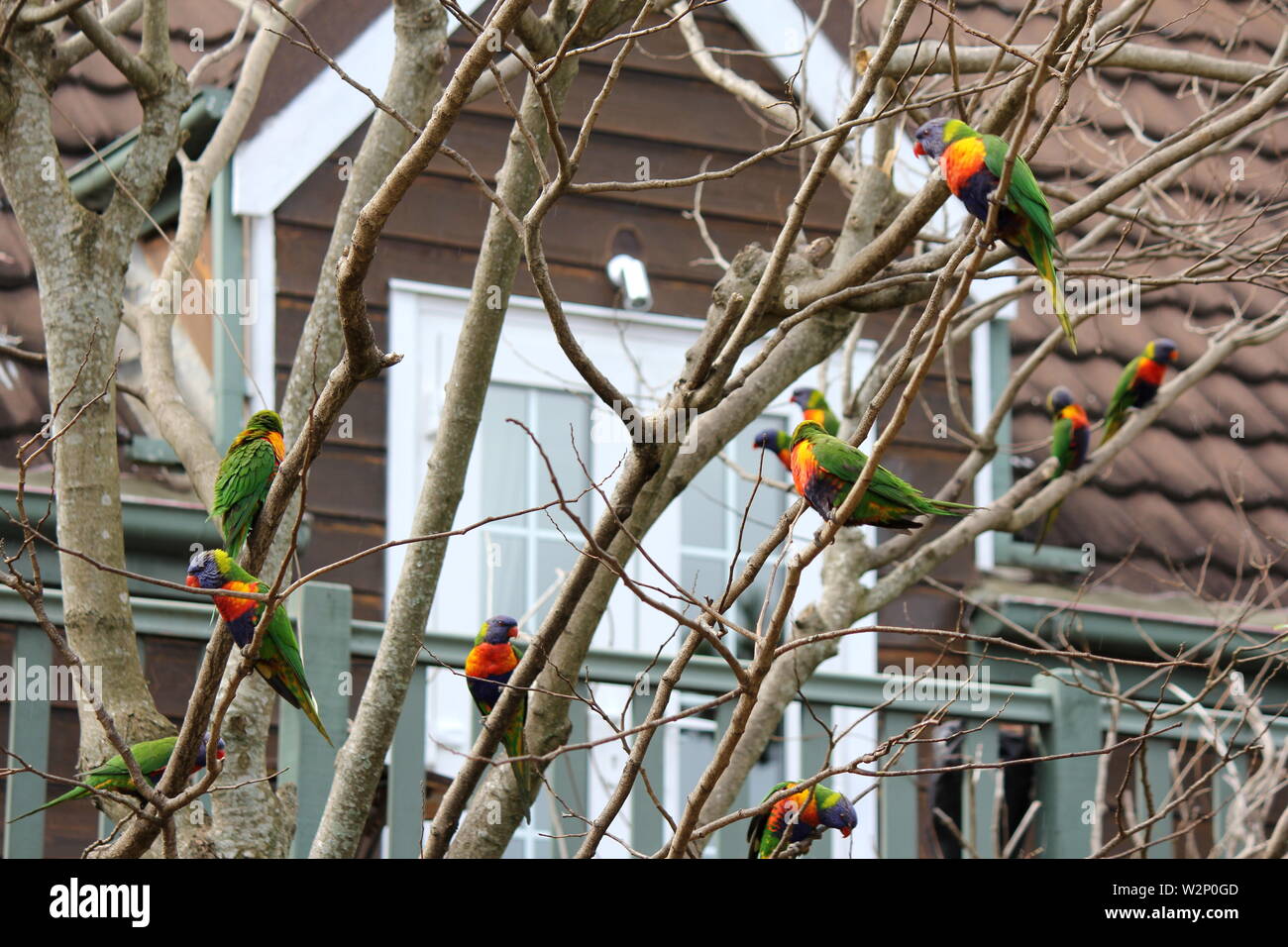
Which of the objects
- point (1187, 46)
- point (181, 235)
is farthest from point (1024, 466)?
point (181, 235)

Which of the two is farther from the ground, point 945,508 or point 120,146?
point 120,146

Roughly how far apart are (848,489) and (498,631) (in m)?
1.18

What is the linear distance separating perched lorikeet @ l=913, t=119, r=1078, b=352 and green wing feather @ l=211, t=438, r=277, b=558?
1.75m

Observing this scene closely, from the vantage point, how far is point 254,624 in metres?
3.47

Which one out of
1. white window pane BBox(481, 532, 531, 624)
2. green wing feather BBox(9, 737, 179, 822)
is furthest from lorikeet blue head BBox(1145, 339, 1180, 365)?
green wing feather BBox(9, 737, 179, 822)

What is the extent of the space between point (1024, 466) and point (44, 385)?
397 cm

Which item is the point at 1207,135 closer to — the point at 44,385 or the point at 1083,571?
the point at 1083,571

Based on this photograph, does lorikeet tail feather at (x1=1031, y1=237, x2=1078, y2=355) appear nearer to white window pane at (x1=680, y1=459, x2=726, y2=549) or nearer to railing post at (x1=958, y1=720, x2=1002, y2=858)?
railing post at (x1=958, y1=720, x2=1002, y2=858)

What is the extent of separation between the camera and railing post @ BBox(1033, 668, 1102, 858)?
4754 mm

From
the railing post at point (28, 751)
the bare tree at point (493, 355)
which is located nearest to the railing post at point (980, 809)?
the bare tree at point (493, 355)

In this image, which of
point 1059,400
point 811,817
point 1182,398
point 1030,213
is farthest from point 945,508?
point 1182,398

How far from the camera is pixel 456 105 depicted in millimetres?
2658

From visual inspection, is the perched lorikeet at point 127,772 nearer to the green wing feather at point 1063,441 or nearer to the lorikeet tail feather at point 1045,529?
Answer: the green wing feather at point 1063,441

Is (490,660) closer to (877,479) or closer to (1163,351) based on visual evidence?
(877,479)
